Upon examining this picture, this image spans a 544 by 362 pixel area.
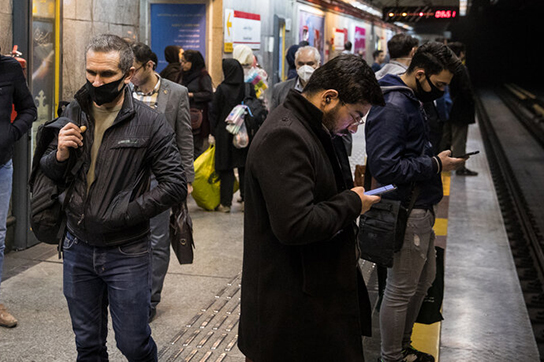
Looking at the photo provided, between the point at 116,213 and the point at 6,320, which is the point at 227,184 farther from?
the point at 116,213

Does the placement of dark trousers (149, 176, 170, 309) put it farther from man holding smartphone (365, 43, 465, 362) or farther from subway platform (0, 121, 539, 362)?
man holding smartphone (365, 43, 465, 362)

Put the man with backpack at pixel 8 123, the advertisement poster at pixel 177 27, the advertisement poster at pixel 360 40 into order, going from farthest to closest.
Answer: the advertisement poster at pixel 360 40
the advertisement poster at pixel 177 27
the man with backpack at pixel 8 123

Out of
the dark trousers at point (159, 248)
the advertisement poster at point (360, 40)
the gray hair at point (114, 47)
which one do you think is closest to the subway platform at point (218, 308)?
the dark trousers at point (159, 248)

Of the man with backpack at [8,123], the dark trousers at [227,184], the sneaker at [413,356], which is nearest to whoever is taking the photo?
the sneaker at [413,356]

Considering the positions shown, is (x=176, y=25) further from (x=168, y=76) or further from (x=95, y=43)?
(x=95, y=43)

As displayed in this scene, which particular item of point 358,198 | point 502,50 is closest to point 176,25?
point 358,198

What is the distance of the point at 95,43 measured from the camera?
10.3 ft

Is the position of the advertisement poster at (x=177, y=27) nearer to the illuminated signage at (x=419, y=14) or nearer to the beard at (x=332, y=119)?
the beard at (x=332, y=119)

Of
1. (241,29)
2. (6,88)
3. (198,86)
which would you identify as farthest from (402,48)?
(241,29)

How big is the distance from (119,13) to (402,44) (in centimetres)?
352

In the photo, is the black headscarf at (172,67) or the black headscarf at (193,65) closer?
the black headscarf at (193,65)

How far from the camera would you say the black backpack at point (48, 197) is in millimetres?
3174

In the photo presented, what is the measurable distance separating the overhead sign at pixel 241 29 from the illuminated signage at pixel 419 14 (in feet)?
32.1

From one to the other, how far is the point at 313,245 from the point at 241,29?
36.4ft
